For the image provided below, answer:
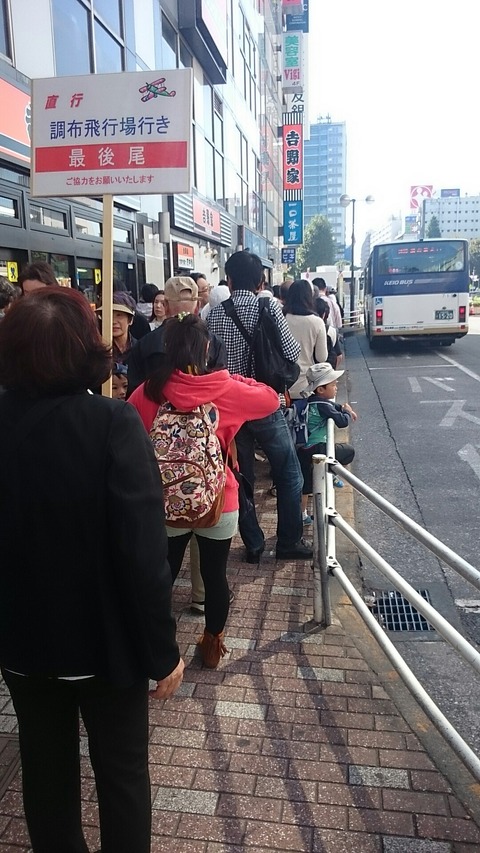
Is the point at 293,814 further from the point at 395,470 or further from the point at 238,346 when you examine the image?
the point at 395,470

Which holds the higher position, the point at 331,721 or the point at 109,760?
the point at 109,760

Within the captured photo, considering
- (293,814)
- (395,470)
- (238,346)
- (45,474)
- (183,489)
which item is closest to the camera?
(45,474)

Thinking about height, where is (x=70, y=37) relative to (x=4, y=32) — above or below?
above

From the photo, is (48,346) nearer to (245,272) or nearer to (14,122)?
(245,272)

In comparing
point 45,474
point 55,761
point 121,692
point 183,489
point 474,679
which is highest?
point 45,474

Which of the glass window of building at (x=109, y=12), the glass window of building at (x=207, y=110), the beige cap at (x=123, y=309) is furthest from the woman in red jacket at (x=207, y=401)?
the glass window of building at (x=207, y=110)

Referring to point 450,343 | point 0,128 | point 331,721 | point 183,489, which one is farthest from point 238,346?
point 450,343

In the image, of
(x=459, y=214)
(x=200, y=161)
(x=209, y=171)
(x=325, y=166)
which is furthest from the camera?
(x=325, y=166)

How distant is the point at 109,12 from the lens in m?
9.77

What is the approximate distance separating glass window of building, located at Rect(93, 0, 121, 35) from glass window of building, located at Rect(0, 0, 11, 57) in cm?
307

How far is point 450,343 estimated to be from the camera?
17.4 meters

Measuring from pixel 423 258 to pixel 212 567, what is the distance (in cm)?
1466

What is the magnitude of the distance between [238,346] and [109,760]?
9.11 ft

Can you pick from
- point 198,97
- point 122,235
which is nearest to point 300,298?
point 122,235
